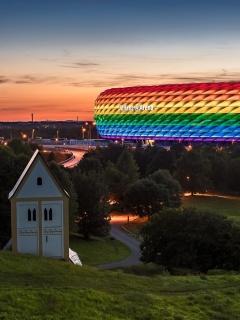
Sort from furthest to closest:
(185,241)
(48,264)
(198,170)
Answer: (198,170) → (185,241) → (48,264)

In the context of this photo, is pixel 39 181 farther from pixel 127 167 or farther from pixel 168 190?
pixel 127 167

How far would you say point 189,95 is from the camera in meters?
158

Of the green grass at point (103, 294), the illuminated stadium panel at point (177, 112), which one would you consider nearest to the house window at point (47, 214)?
the green grass at point (103, 294)

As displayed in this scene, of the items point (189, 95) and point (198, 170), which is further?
point (189, 95)

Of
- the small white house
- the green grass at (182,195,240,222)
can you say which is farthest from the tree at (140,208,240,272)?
the green grass at (182,195,240,222)

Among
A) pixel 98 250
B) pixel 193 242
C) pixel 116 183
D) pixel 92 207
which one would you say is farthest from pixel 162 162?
pixel 193 242

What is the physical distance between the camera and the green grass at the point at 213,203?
83.5 m

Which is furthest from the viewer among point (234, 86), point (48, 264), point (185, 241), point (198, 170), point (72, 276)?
point (234, 86)

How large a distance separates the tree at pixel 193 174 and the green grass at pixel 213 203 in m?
1.98

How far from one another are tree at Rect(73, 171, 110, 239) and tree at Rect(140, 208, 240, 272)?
1893cm

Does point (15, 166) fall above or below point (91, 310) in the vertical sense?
above

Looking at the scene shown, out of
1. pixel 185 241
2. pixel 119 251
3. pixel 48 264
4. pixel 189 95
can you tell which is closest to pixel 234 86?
pixel 189 95

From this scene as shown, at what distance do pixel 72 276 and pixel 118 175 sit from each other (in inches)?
2275

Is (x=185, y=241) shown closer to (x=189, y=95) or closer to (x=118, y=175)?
(x=118, y=175)
